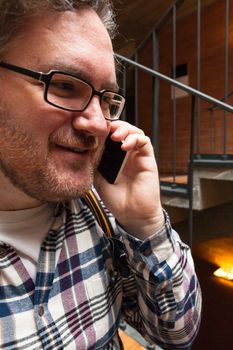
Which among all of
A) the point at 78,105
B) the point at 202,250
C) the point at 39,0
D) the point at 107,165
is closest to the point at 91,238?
the point at 107,165

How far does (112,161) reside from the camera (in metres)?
0.78

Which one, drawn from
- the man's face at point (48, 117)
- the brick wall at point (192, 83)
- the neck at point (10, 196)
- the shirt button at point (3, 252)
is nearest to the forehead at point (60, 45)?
the man's face at point (48, 117)

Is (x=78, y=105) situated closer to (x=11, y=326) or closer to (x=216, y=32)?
(x=11, y=326)

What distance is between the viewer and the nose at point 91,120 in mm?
584

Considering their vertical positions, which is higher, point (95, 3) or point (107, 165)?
point (95, 3)

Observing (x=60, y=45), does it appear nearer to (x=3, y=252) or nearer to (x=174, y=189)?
(x=3, y=252)

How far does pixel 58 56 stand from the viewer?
56 centimetres

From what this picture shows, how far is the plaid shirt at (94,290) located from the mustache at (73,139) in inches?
7.5

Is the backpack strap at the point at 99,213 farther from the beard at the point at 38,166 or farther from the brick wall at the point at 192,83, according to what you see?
the brick wall at the point at 192,83

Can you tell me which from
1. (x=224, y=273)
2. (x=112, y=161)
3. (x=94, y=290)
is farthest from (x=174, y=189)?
(x=224, y=273)

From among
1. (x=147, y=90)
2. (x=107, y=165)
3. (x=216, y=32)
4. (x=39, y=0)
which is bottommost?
(x=107, y=165)

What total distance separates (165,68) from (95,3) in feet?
14.9

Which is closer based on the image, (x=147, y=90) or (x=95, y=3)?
(x=95, y=3)

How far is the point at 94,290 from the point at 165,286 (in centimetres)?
16
